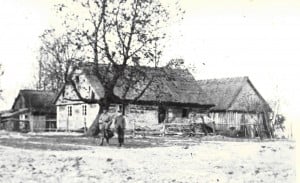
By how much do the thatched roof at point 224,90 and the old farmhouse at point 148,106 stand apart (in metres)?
2.22

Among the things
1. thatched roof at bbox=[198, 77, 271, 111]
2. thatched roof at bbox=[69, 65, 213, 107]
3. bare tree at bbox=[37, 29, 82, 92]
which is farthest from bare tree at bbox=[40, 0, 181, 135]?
thatched roof at bbox=[198, 77, 271, 111]

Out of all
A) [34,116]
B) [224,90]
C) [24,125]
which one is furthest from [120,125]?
A: [224,90]

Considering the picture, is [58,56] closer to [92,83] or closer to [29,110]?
[92,83]

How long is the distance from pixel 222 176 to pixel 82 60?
8.61 metres

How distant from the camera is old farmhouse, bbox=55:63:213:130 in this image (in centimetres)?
2839

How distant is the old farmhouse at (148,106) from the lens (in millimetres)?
28391

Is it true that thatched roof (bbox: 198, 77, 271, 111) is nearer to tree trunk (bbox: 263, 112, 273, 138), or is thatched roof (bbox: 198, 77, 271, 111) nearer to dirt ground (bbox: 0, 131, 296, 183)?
tree trunk (bbox: 263, 112, 273, 138)

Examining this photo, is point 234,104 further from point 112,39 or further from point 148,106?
point 112,39

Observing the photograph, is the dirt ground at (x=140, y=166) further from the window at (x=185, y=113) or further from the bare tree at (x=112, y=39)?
the window at (x=185, y=113)

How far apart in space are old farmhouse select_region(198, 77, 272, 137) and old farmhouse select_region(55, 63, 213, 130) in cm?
200

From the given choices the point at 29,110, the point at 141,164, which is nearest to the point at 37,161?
the point at 141,164

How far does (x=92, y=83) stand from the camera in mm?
28031

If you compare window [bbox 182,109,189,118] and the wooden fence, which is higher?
window [bbox 182,109,189,118]

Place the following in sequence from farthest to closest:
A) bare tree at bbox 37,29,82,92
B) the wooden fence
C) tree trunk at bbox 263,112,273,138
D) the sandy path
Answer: the wooden fence
tree trunk at bbox 263,112,273,138
bare tree at bbox 37,29,82,92
the sandy path
